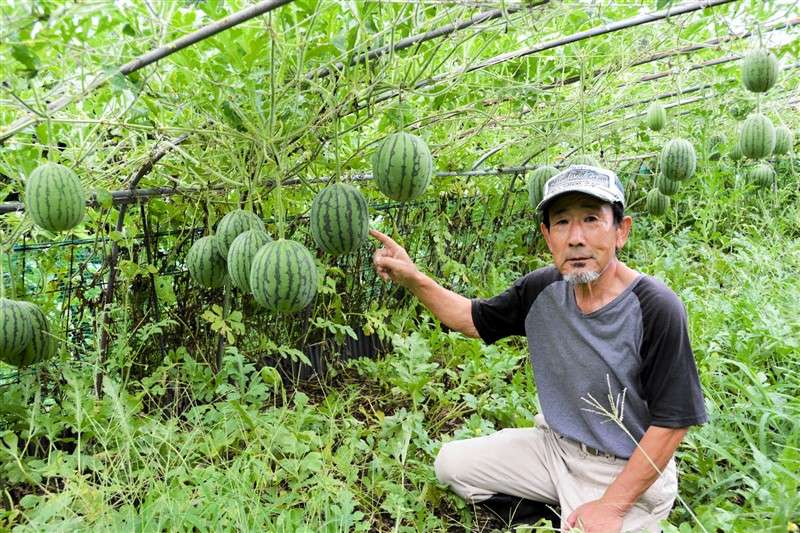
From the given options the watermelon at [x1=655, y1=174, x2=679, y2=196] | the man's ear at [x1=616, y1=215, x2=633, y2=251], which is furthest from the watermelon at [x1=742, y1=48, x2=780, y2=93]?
the man's ear at [x1=616, y1=215, x2=633, y2=251]

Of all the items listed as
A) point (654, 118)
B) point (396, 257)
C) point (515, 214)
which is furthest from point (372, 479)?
point (515, 214)

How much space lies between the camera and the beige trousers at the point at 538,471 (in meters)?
2.68

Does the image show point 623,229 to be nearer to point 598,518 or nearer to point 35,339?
point 598,518

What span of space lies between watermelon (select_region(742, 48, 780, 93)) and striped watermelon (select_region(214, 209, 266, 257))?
3.16m

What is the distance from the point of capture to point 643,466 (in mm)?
2479

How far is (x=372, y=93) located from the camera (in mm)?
2691

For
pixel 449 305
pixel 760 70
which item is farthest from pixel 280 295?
pixel 760 70

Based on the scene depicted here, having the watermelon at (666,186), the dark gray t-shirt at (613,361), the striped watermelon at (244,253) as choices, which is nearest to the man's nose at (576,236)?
the dark gray t-shirt at (613,361)

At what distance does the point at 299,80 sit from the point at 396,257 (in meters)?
1.12

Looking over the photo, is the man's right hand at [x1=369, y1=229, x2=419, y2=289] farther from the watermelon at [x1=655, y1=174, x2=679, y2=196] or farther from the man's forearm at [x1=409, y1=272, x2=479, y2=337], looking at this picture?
the watermelon at [x1=655, y1=174, x2=679, y2=196]

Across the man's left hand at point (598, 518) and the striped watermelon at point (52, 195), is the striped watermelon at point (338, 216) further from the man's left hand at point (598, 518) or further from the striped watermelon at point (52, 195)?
the man's left hand at point (598, 518)

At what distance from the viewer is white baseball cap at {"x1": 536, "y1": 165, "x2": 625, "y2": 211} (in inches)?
99.0

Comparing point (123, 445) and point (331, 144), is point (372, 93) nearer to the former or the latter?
point (331, 144)

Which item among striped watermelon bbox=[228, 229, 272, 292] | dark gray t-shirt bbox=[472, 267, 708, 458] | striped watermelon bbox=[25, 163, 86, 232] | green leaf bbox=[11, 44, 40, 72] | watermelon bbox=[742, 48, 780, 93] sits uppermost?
watermelon bbox=[742, 48, 780, 93]
